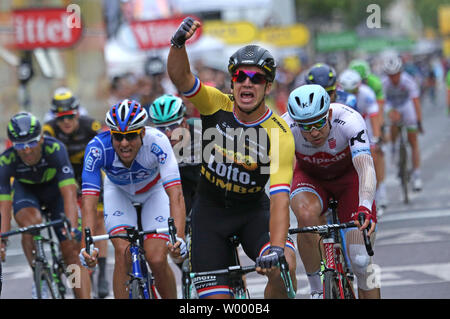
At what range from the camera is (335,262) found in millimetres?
6766

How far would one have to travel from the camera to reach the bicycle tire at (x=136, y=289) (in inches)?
260

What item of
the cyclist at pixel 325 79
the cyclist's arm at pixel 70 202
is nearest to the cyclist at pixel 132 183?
the cyclist's arm at pixel 70 202

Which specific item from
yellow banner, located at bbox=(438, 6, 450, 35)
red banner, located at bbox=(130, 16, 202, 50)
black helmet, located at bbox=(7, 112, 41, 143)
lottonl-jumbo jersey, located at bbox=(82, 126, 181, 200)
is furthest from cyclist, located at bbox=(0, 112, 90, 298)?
yellow banner, located at bbox=(438, 6, 450, 35)

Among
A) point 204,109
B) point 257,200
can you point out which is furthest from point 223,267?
point 204,109

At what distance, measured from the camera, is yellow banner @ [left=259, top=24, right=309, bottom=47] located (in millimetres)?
53688

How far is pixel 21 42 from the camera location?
19547mm

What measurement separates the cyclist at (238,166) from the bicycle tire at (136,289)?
56 centimetres

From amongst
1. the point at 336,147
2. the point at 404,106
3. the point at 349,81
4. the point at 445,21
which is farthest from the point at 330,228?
the point at 445,21

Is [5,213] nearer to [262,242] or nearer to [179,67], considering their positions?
[262,242]

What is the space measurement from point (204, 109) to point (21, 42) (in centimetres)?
1419

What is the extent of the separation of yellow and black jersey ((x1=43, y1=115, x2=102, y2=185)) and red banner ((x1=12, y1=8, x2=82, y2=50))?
981 centimetres

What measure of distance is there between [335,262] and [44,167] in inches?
136

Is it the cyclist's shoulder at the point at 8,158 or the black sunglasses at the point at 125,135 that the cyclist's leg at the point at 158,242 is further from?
the cyclist's shoulder at the point at 8,158
